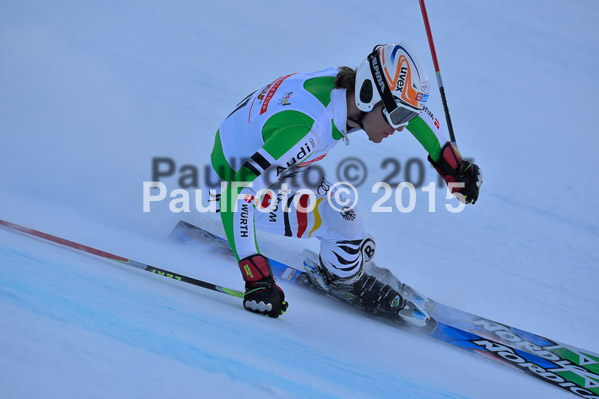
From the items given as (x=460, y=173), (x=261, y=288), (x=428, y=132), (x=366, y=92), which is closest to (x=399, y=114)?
(x=366, y=92)

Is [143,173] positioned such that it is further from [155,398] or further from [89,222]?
[155,398]

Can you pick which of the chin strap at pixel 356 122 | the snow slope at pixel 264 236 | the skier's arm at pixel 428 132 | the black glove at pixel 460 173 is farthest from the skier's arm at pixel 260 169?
the black glove at pixel 460 173

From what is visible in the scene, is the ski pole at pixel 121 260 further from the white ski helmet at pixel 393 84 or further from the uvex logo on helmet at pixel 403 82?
the uvex logo on helmet at pixel 403 82

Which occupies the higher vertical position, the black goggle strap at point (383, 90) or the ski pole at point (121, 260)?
the black goggle strap at point (383, 90)

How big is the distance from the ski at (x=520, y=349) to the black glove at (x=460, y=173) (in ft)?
2.52

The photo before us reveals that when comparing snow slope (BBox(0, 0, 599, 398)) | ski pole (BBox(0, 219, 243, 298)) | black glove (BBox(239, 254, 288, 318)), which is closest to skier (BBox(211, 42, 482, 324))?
black glove (BBox(239, 254, 288, 318))

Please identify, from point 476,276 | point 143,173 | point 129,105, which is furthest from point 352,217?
point 129,105

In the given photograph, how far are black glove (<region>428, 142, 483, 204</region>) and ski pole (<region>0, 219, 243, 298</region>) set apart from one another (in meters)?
1.48

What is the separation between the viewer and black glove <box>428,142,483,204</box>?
10.7 feet

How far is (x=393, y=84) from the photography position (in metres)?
2.59

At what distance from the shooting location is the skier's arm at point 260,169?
96.6 inches

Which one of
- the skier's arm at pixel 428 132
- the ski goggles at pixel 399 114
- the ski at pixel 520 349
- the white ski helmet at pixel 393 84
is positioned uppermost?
the skier's arm at pixel 428 132

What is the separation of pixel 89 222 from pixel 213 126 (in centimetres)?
211

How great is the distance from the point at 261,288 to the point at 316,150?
0.77 m
